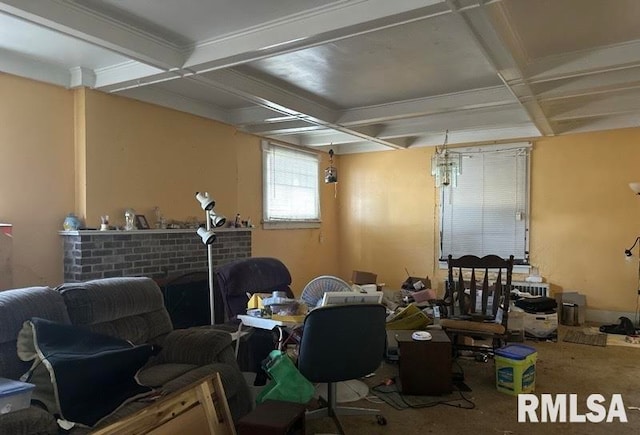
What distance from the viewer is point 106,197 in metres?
3.92

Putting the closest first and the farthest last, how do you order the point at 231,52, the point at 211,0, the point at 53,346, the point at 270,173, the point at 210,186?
the point at 53,346, the point at 211,0, the point at 231,52, the point at 210,186, the point at 270,173

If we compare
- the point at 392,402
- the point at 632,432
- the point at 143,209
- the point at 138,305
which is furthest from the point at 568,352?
the point at 143,209

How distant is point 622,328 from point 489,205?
211cm

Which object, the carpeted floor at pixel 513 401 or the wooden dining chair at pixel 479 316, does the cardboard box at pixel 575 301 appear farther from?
the wooden dining chair at pixel 479 316

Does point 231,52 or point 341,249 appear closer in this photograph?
point 231,52

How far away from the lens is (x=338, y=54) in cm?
335

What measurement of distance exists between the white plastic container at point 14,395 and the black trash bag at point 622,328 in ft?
18.3

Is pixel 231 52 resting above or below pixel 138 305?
above

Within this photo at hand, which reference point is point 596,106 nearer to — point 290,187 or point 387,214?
point 387,214

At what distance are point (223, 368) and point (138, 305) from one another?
0.73 m

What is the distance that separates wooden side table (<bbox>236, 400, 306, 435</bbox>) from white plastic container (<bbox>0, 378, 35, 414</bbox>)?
0.93 m

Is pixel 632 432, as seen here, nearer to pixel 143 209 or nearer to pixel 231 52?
pixel 231 52

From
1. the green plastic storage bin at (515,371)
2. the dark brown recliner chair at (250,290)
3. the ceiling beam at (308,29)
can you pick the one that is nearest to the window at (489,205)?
the green plastic storage bin at (515,371)

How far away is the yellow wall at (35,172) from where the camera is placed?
3377 millimetres
